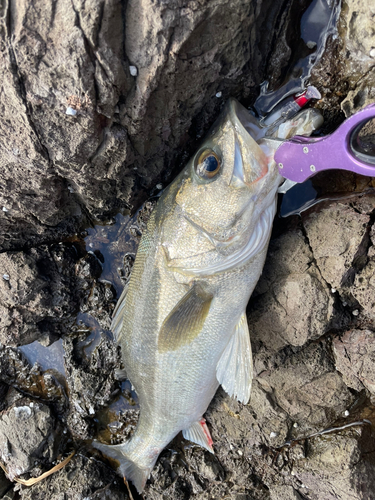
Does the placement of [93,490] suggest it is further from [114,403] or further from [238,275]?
[238,275]

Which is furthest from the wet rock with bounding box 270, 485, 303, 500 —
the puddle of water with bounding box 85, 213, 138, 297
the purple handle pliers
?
the purple handle pliers

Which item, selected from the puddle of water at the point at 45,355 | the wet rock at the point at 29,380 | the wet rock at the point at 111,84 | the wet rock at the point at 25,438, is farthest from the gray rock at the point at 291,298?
the wet rock at the point at 25,438

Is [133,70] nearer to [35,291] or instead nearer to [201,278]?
[201,278]

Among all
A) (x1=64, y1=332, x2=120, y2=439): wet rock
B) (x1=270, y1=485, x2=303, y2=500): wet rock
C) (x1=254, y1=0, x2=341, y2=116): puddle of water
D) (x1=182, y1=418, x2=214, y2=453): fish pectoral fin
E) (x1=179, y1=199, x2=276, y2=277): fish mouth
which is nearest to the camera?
(x1=254, y1=0, x2=341, y2=116): puddle of water

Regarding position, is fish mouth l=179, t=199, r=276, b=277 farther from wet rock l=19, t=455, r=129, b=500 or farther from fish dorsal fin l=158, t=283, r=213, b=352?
wet rock l=19, t=455, r=129, b=500

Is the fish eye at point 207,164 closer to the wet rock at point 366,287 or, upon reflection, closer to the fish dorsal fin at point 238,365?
the fish dorsal fin at point 238,365

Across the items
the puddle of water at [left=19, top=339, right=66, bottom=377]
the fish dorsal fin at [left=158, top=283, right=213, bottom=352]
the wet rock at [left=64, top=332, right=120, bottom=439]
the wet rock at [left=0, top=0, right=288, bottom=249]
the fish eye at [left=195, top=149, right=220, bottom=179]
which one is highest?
the wet rock at [left=0, top=0, right=288, bottom=249]
